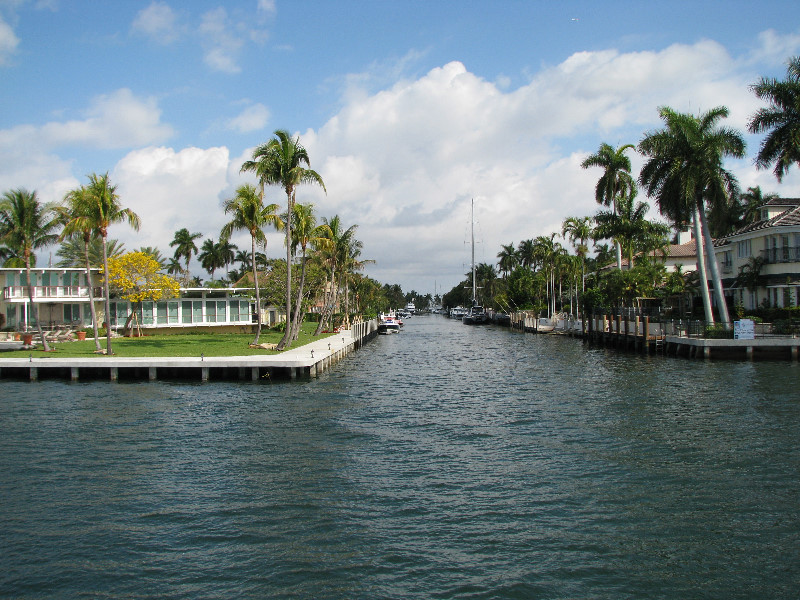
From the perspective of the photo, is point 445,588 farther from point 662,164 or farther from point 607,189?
point 607,189

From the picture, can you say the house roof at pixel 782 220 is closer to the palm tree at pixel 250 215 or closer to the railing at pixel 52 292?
the palm tree at pixel 250 215

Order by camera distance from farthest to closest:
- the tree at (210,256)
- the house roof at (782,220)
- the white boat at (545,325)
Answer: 1. the tree at (210,256)
2. the white boat at (545,325)
3. the house roof at (782,220)

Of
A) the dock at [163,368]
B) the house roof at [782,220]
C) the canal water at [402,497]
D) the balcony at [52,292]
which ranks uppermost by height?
the house roof at [782,220]

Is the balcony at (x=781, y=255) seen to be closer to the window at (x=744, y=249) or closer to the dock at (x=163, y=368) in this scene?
the window at (x=744, y=249)

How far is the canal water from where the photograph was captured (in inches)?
431

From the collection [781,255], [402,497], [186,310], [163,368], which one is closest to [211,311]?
[186,310]

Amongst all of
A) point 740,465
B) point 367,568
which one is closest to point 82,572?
point 367,568

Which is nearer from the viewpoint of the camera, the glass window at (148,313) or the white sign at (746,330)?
the white sign at (746,330)

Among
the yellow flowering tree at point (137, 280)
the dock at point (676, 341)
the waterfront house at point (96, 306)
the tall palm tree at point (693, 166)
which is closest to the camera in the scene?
the dock at point (676, 341)

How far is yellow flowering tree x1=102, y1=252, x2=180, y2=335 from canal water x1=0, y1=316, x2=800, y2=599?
30739 mm

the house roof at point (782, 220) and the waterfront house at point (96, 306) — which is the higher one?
the house roof at point (782, 220)

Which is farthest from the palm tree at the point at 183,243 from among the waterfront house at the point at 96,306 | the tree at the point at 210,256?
the waterfront house at the point at 96,306

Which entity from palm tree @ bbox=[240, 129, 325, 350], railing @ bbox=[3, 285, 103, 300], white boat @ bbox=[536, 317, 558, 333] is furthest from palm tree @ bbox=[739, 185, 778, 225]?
railing @ bbox=[3, 285, 103, 300]

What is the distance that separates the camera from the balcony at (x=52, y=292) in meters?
55.4
